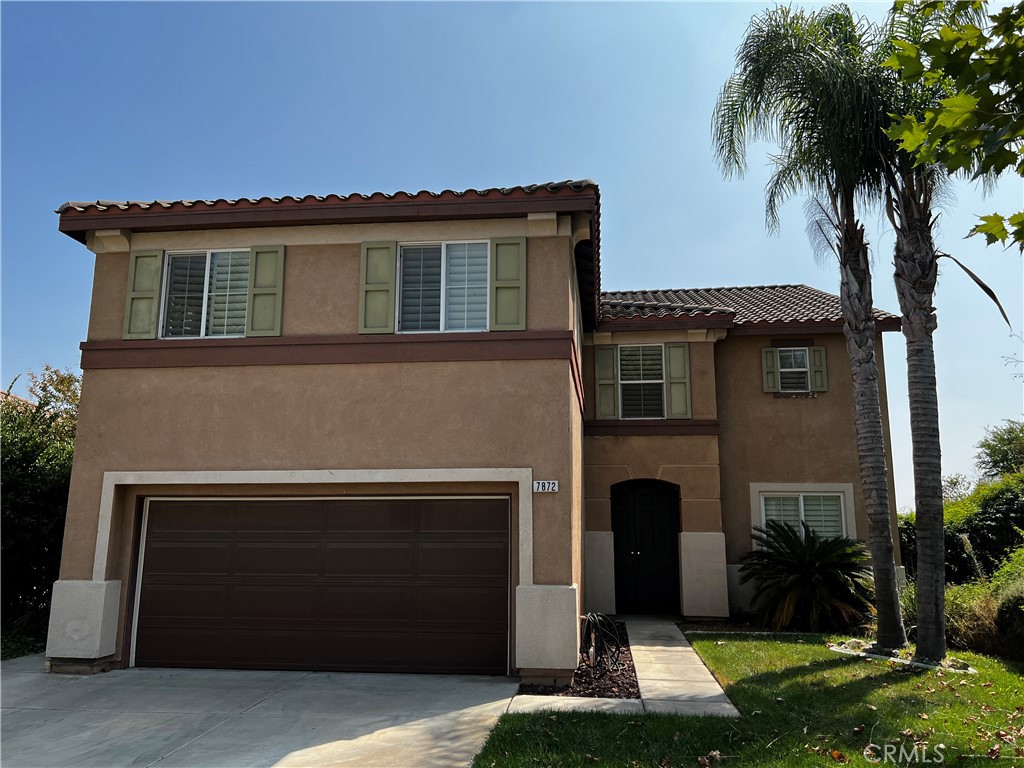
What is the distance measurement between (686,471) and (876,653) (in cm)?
501

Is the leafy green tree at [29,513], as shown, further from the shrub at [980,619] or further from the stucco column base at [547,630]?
the shrub at [980,619]

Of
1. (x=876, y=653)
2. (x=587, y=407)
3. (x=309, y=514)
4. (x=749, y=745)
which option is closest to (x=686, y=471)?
(x=587, y=407)

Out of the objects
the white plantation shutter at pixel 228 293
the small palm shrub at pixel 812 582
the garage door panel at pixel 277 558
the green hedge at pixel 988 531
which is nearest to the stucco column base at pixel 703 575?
the small palm shrub at pixel 812 582

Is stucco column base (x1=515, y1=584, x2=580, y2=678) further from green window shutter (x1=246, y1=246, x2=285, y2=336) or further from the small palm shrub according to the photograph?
the small palm shrub

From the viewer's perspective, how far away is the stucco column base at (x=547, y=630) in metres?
8.76

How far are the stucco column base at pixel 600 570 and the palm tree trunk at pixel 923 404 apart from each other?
19.4 feet

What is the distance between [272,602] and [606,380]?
7969 mm

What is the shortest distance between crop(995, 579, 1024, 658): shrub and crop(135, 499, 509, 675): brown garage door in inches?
263

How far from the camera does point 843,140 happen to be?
34.3ft

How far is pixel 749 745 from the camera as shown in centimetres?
625

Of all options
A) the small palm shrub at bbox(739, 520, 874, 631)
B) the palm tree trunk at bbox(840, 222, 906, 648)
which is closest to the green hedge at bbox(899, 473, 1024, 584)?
the small palm shrub at bbox(739, 520, 874, 631)

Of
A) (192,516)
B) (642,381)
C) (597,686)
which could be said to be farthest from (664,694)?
(642,381)

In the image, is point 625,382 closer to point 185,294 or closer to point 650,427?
point 650,427
